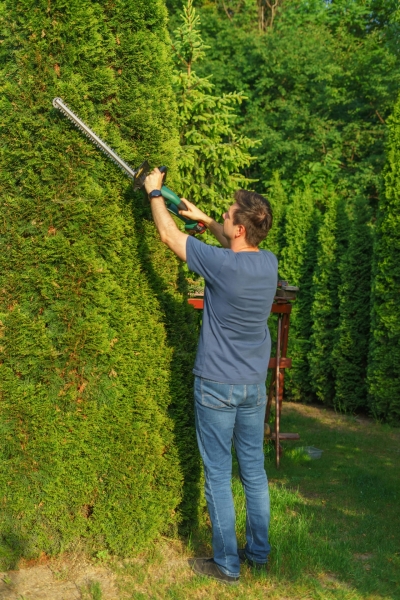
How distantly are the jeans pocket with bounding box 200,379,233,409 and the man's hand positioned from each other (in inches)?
40.3

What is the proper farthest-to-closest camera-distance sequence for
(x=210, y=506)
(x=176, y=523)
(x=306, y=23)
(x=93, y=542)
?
(x=306, y=23), (x=176, y=523), (x=93, y=542), (x=210, y=506)

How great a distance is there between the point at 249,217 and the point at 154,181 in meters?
0.53

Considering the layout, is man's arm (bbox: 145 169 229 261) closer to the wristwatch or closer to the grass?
the wristwatch

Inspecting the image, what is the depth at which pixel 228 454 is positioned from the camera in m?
3.75

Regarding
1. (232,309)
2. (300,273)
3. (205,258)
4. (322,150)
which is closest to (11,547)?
(232,309)

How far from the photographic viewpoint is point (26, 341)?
3.96 m

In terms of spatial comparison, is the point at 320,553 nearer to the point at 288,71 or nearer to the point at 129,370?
the point at 129,370

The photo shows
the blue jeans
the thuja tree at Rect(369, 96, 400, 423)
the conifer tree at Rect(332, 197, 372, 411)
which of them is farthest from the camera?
the conifer tree at Rect(332, 197, 372, 411)

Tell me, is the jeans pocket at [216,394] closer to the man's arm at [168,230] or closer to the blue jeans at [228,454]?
the blue jeans at [228,454]

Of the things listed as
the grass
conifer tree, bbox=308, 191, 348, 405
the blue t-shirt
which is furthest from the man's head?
conifer tree, bbox=308, 191, 348, 405

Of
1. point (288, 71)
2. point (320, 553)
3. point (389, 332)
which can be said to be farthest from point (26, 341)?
point (288, 71)

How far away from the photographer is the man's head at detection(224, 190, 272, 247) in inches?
145

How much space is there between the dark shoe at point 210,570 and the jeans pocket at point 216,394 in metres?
0.90

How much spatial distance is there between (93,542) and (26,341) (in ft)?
3.91
